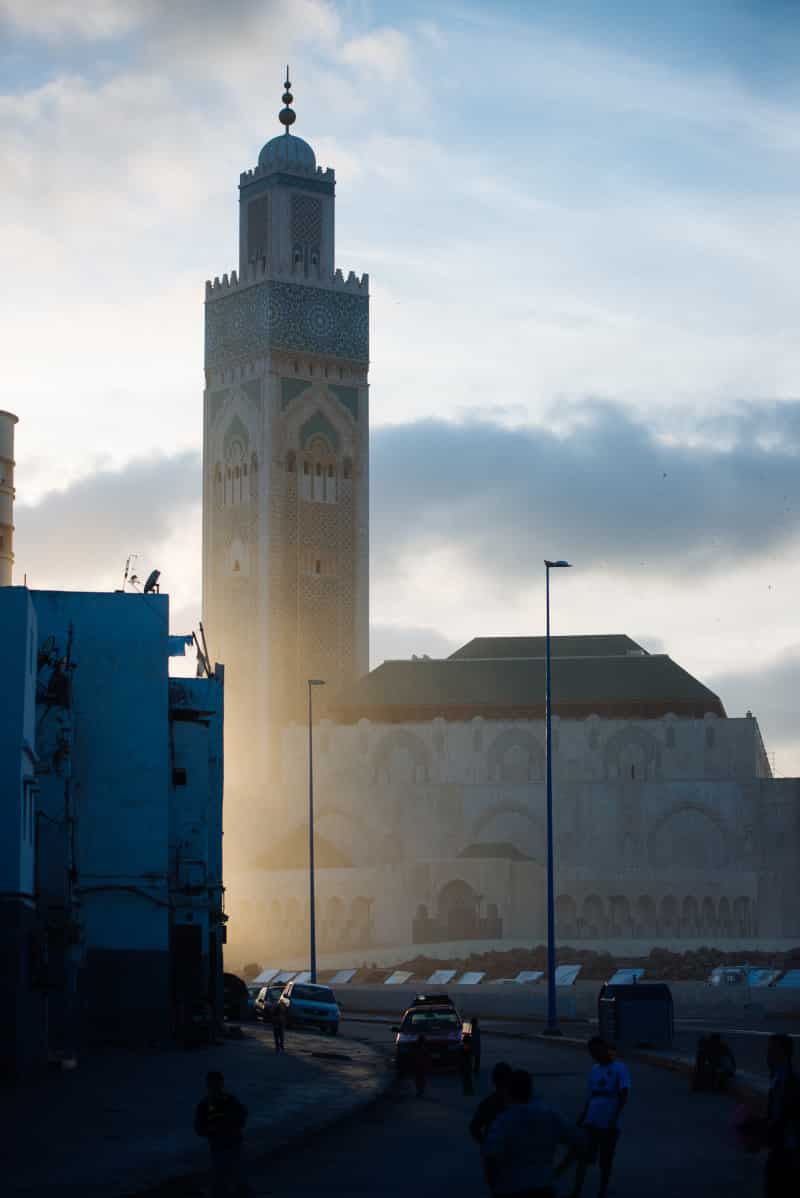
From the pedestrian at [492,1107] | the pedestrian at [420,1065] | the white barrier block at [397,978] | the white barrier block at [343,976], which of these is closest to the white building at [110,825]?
Answer: the pedestrian at [420,1065]

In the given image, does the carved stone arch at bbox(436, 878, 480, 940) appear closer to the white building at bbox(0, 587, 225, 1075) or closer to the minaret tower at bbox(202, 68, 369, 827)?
the minaret tower at bbox(202, 68, 369, 827)

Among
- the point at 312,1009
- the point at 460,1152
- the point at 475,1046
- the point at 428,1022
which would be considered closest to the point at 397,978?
the point at 312,1009

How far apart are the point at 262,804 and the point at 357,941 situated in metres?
10.1

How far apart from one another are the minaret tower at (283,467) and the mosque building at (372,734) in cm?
12

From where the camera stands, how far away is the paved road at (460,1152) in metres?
17.9

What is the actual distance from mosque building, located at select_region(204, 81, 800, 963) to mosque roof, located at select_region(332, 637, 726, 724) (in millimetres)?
119

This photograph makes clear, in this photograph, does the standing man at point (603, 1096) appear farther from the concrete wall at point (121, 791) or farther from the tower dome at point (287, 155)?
the tower dome at point (287, 155)

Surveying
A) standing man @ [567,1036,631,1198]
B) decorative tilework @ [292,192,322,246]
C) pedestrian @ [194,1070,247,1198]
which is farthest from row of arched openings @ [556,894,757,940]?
pedestrian @ [194,1070,247,1198]

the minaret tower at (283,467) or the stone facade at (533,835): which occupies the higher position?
the minaret tower at (283,467)

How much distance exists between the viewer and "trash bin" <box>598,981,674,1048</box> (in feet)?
128

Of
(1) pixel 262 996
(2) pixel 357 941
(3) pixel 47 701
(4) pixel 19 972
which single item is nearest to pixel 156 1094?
(4) pixel 19 972

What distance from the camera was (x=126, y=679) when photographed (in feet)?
136

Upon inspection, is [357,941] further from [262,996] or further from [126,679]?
[126,679]

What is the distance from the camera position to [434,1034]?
34000 mm
